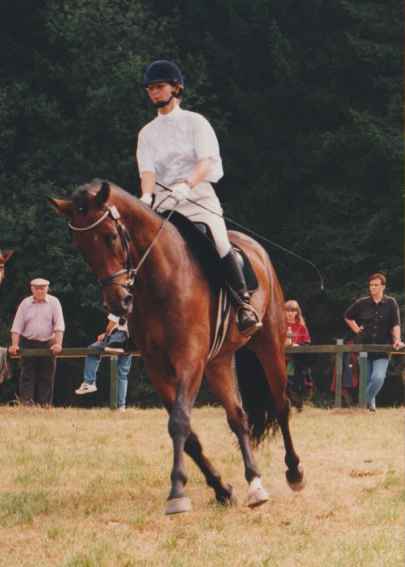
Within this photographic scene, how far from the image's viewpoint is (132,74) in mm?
29422

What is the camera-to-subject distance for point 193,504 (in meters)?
7.62

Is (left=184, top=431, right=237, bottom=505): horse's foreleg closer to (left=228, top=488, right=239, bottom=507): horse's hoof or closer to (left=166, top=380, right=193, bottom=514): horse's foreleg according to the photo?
(left=228, top=488, right=239, bottom=507): horse's hoof

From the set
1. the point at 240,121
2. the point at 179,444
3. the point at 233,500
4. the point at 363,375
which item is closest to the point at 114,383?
the point at 363,375

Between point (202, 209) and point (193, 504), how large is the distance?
233 cm

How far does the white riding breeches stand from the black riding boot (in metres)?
0.09

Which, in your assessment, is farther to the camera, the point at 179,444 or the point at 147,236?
the point at 147,236

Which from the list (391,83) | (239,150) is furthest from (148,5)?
(391,83)

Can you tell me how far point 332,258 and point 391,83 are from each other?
561 centimetres

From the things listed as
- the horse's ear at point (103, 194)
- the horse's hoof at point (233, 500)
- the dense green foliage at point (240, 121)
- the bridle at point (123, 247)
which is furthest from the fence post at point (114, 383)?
the dense green foliage at point (240, 121)

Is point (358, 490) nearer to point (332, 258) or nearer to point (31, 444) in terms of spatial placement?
point (31, 444)

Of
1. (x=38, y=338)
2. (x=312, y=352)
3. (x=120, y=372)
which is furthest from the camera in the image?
(x=312, y=352)

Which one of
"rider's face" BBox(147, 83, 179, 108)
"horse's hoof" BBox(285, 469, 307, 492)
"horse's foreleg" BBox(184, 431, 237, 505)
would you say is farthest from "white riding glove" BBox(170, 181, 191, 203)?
"horse's hoof" BBox(285, 469, 307, 492)

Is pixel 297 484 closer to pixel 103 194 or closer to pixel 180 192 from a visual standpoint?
pixel 180 192

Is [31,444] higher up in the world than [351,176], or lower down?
lower down
